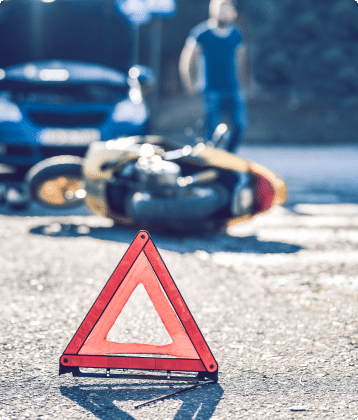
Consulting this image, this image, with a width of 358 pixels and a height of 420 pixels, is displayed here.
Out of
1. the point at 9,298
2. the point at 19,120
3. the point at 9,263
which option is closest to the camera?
the point at 9,298

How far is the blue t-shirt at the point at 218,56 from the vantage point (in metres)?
8.38

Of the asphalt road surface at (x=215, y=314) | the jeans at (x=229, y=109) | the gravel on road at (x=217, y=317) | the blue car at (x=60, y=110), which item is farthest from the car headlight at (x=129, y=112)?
the gravel on road at (x=217, y=317)

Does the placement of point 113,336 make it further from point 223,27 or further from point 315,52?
point 315,52

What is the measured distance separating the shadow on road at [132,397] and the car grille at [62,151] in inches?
203

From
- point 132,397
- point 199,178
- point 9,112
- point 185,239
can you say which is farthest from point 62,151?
point 132,397

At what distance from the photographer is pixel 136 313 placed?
3.52 meters

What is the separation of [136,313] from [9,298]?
2.48ft

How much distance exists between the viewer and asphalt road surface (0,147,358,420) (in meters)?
2.47

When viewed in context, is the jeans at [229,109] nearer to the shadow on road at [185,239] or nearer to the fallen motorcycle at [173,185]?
the fallen motorcycle at [173,185]

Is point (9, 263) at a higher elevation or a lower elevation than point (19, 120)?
lower

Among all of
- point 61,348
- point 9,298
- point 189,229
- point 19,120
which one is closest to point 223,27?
point 19,120

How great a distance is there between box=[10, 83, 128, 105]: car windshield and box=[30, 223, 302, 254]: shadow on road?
6.81ft

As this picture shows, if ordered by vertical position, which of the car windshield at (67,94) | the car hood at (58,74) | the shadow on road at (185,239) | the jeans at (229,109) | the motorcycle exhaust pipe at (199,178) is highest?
the car hood at (58,74)

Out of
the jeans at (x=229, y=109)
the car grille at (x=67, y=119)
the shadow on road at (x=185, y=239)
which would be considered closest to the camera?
the shadow on road at (x=185, y=239)
